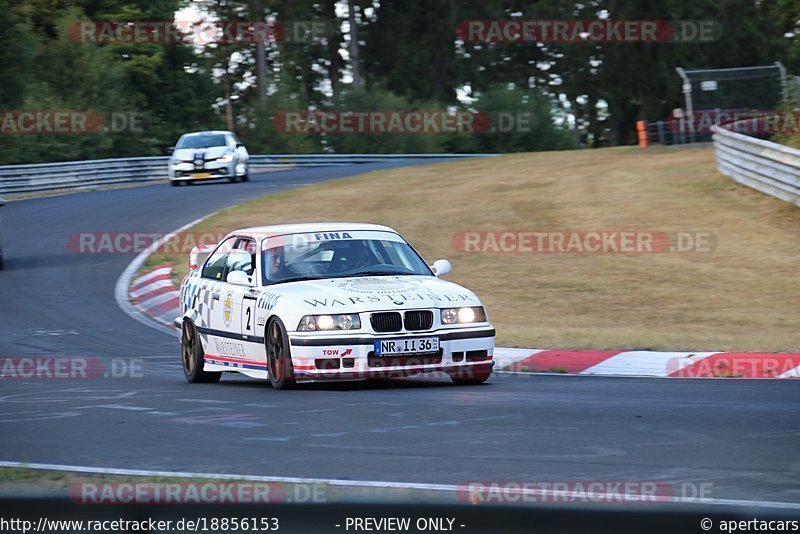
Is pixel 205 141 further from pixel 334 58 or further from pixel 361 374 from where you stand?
pixel 334 58

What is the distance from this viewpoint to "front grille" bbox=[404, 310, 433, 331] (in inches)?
373

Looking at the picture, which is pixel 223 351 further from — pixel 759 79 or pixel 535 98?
pixel 535 98

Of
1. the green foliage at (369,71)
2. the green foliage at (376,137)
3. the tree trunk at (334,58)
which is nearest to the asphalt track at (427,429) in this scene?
the green foliage at (369,71)

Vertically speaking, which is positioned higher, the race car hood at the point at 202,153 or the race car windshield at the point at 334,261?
the race car hood at the point at 202,153

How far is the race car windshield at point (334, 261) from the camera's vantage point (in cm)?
1032

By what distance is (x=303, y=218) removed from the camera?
24.0m

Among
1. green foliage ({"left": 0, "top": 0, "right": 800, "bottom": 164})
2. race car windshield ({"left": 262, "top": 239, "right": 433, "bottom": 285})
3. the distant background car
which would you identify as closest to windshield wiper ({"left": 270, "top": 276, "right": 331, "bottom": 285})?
race car windshield ({"left": 262, "top": 239, "right": 433, "bottom": 285})

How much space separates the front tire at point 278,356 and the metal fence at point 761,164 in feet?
41.2

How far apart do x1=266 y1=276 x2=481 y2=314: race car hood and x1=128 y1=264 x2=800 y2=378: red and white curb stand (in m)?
1.74

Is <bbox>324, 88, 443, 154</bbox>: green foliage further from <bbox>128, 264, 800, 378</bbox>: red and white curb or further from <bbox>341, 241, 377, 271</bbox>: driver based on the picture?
<bbox>341, 241, 377, 271</bbox>: driver

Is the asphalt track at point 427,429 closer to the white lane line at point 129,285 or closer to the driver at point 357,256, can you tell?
the driver at point 357,256

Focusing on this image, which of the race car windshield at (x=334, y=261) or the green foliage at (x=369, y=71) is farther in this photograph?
the green foliage at (x=369, y=71)

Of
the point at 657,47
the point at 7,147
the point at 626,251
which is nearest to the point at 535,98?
the point at 657,47

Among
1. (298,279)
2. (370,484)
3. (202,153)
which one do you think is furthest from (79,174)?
(370,484)
